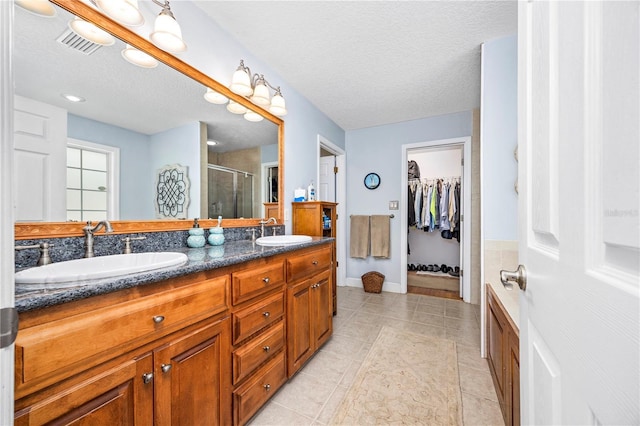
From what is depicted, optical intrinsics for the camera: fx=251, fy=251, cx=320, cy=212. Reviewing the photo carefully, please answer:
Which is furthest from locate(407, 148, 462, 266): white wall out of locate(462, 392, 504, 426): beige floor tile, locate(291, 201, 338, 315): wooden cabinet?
locate(462, 392, 504, 426): beige floor tile

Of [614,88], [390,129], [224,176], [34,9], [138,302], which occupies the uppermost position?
[390,129]

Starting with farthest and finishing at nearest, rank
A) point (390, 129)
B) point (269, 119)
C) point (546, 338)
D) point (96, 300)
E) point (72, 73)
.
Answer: point (390, 129) → point (269, 119) → point (72, 73) → point (96, 300) → point (546, 338)

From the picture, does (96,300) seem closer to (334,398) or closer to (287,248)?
(287,248)

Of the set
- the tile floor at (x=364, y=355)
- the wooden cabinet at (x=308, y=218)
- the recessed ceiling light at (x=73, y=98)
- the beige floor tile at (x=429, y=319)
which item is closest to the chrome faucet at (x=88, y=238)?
the recessed ceiling light at (x=73, y=98)

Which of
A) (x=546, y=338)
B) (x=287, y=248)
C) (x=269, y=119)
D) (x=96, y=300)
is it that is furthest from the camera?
(x=269, y=119)

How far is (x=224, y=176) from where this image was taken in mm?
1914

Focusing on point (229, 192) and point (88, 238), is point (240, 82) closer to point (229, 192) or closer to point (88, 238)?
point (229, 192)

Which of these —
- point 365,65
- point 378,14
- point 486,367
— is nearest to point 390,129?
point 365,65

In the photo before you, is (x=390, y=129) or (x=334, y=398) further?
(x=390, y=129)

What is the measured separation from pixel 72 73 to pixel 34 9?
23 cm

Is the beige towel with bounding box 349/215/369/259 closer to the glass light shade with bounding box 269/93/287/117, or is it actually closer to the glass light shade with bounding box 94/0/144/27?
the glass light shade with bounding box 269/93/287/117

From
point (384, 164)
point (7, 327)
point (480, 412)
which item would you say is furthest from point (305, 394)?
point (384, 164)

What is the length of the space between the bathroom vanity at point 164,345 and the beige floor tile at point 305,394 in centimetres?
11

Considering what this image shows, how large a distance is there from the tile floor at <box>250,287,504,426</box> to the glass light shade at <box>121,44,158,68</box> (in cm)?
203
